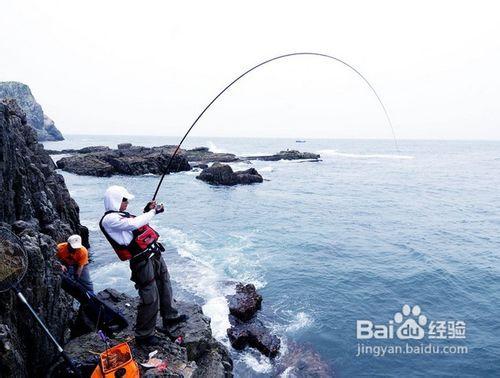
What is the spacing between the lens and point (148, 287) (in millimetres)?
6027

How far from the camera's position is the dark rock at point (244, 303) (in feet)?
43.5

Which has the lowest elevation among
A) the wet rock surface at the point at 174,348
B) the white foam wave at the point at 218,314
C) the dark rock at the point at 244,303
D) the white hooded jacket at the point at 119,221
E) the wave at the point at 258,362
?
the wave at the point at 258,362

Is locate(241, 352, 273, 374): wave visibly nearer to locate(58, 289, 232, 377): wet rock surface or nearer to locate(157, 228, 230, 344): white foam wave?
locate(157, 228, 230, 344): white foam wave

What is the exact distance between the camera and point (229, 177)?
51062 millimetres

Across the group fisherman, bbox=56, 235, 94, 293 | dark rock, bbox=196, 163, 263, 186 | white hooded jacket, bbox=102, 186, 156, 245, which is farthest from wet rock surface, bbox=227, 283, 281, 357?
dark rock, bbox=196, 163, 263, 186

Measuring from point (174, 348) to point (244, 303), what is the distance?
295 inches

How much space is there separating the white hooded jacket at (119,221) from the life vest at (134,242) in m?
0.07

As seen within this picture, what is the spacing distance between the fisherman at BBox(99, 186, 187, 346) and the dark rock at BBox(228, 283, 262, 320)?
724 cm

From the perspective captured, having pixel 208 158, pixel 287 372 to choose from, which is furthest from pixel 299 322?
pixel 208 158

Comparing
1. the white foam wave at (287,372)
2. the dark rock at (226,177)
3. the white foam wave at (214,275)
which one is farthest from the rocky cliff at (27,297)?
the dark rock at (226,177)

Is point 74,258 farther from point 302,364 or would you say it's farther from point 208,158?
point 208,158

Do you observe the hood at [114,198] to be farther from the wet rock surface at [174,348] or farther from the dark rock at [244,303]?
the dark rock at [244,303]

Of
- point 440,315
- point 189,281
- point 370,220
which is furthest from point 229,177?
point 440,315

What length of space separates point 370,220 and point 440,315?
631 inches
